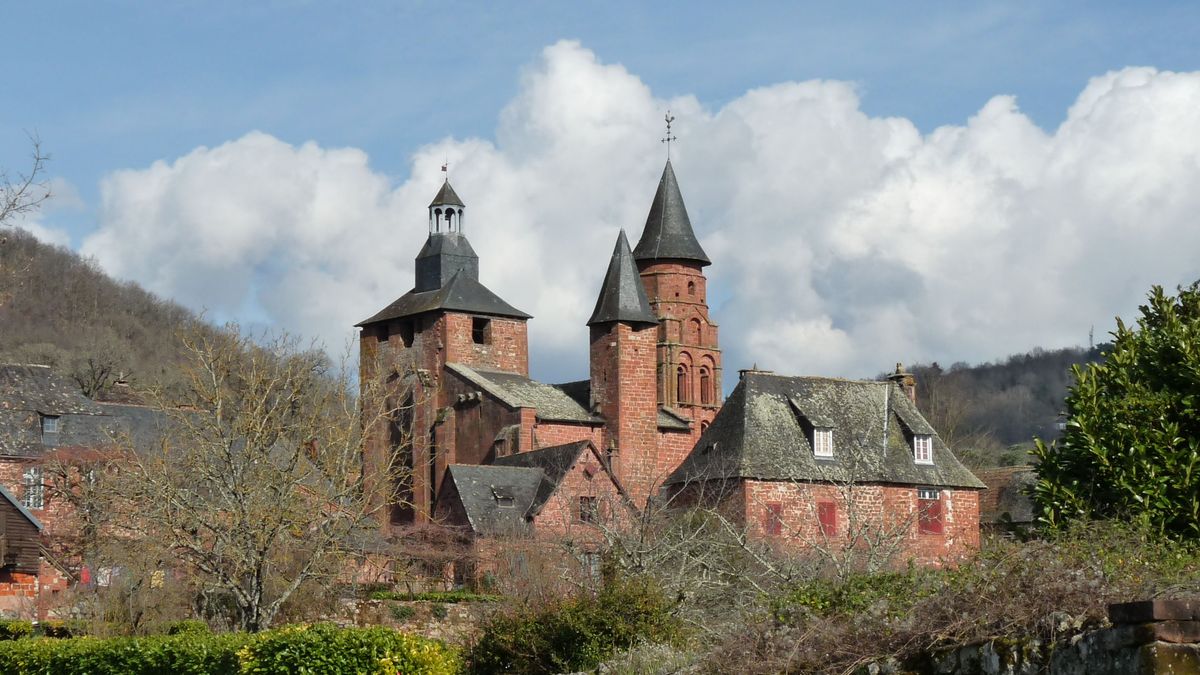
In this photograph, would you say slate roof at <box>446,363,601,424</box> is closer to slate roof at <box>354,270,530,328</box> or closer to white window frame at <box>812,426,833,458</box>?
slate roof at <box>354,270,530,328</box>

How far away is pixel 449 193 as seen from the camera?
70000 millimetres

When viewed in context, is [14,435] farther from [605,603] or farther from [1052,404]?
[1052,404]

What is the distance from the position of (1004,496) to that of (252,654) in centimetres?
4983

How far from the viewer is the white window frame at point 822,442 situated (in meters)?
51.0

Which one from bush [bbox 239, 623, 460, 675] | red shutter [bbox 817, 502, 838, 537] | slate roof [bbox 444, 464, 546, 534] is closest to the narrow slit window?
red shutter [bbox 817, 502, 838, 537]

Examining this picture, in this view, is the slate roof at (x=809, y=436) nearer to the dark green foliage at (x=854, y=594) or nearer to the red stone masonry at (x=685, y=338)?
the red stone masonry at (x=685, y=338)

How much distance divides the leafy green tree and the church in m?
16.7

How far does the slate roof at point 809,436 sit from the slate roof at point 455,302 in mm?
14920

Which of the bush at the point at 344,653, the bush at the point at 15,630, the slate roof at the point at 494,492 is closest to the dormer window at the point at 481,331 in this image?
the slate roof at the point at 494,492

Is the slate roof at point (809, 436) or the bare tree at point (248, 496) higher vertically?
the slate roof at point (809, 436)

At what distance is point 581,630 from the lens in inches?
671

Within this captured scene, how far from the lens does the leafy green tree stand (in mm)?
16609

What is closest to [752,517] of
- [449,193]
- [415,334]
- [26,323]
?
[415,334]

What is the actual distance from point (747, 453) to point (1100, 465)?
3213 centimetres
